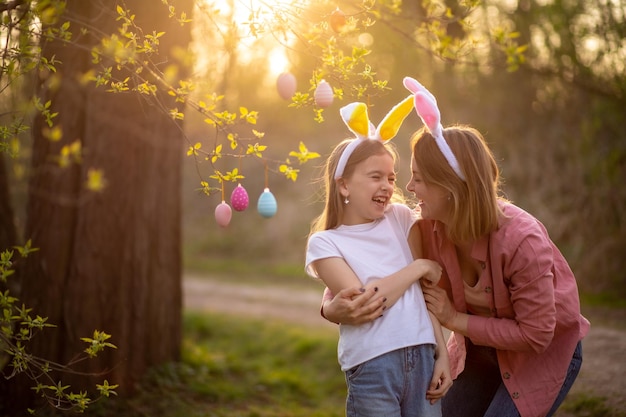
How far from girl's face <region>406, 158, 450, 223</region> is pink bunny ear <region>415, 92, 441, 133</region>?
0.18 m

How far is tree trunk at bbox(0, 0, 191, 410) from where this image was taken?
4184 mm

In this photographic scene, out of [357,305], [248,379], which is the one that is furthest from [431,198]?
[248,379]

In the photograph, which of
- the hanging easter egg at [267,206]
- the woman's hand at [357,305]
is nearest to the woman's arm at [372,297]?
the woman's hand at [357,305]

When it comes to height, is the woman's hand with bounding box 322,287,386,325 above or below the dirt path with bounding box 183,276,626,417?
above

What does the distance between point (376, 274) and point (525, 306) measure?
1.88 feet

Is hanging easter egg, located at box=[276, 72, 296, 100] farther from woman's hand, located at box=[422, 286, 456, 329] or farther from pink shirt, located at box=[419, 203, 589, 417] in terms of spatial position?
woman's hand, located at box=[422, 286, 456, 329]

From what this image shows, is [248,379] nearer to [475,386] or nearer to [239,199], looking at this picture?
[475,386]

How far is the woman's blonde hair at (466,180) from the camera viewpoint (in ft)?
8.48

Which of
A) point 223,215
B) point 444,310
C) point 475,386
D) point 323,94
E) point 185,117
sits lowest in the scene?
point 475,386

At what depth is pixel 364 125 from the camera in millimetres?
2684

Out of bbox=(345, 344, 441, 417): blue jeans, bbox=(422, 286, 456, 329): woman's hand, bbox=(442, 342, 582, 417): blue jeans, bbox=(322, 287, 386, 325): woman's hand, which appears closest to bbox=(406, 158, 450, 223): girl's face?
bbox=(422, 286, 456, 329): woman's hand

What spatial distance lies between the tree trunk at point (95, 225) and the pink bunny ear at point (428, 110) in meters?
2.01

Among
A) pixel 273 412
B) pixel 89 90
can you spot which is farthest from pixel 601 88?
pixel 89 90

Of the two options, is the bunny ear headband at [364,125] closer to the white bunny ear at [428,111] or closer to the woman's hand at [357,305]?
the white bunny ear at [428,111]
